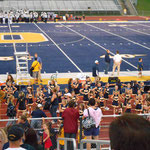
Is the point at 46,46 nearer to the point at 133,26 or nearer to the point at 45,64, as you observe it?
the point at 45,64

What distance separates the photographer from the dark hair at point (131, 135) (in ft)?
7.43

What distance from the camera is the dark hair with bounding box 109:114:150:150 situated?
2264 millimetres

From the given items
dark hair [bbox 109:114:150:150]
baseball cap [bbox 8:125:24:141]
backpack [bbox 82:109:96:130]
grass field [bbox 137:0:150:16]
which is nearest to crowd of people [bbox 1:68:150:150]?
backpack [bbox 82:109:96:130]

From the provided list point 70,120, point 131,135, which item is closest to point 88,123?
point 70,120

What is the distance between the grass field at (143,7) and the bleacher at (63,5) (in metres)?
4.46

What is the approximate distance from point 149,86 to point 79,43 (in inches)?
688

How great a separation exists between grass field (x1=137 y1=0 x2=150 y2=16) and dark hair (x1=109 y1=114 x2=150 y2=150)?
64.6m

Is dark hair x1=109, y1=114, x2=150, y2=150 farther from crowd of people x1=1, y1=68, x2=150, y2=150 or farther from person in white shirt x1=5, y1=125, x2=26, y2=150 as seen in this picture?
crowd of people x1=1, y1=68, x2=150, y2=150

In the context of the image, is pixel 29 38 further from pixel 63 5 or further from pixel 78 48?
pixel 63 5

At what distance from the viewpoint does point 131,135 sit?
2.26m

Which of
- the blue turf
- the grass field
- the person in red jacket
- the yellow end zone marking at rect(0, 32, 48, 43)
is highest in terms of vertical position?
the grass field

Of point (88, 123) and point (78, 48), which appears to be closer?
point (88, 123)

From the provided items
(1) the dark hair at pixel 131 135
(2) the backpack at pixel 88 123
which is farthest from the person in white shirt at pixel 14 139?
(2) the backpack at pixel 88 123

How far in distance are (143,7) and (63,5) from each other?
16.5m
